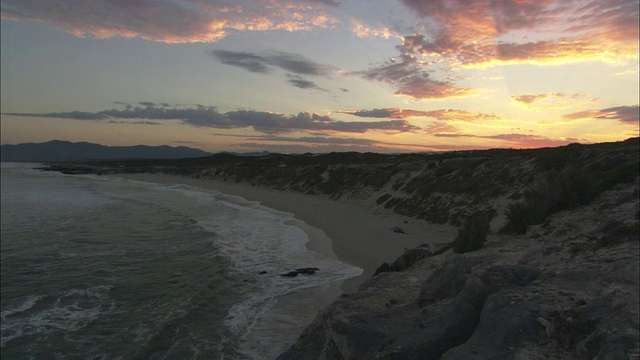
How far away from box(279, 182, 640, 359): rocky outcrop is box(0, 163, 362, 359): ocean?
8.84 ft

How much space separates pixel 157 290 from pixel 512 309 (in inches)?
431

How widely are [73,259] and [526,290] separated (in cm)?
1778

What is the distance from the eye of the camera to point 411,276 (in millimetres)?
9070

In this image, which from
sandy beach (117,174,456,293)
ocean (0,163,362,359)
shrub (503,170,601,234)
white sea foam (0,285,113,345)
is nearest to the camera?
ocean (0,163,362,359)

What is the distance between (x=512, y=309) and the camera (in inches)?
200

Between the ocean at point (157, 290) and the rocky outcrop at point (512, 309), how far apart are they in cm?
269

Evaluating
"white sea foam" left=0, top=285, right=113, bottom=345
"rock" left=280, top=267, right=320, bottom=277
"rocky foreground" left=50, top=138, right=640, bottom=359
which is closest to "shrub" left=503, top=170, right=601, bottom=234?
"rocky foreground" left=50, top=138, right=640, bottom=359

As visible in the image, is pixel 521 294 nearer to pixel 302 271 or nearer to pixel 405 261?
pixel 405 261

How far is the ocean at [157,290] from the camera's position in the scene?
8.46 metres

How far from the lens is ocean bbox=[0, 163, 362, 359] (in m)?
8.46

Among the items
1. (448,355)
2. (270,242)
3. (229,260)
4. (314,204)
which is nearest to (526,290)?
(448,355)

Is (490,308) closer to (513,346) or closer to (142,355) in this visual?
(513,346)

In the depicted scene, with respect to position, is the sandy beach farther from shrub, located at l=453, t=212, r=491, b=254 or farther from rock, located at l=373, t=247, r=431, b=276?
shrub, located at l=453, t=212, r=491, b=254

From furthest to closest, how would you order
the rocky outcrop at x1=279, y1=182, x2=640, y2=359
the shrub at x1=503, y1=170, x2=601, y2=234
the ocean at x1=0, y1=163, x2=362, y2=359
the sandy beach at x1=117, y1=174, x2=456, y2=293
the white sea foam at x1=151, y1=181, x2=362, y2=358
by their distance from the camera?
the sandy beach at x1=117, y1=174, x2=456, y2=293 → the shrub at x1=503, y1=170, x2=601, y2=234 → the white sea foam at x1=151, y1=181, x2=362, y2=358 → the ocean at x1=0, y1=163, x2=362, y2=359 → the rocky outcrop at x1=279, y1=182, x2=640, y2=359
